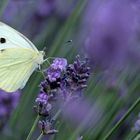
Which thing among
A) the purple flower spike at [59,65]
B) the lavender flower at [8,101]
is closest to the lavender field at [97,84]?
the lavender flower at [8,101]

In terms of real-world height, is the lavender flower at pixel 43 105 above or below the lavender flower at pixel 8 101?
above

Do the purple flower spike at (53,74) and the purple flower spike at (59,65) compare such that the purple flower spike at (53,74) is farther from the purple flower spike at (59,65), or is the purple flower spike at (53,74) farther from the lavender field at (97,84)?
the lavender field at (97,84)

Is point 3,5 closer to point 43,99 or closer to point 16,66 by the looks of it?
point 16,66

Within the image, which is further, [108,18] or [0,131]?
[108,18]

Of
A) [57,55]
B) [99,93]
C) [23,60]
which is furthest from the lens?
[57,55]

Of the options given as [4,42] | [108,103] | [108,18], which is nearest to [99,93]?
[108,103]

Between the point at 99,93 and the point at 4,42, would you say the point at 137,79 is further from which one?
the point at 4,42

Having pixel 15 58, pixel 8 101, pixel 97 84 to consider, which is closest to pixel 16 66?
pixel 15 58

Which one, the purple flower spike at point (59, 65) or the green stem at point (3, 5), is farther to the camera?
the green stem at point (3, 5)
